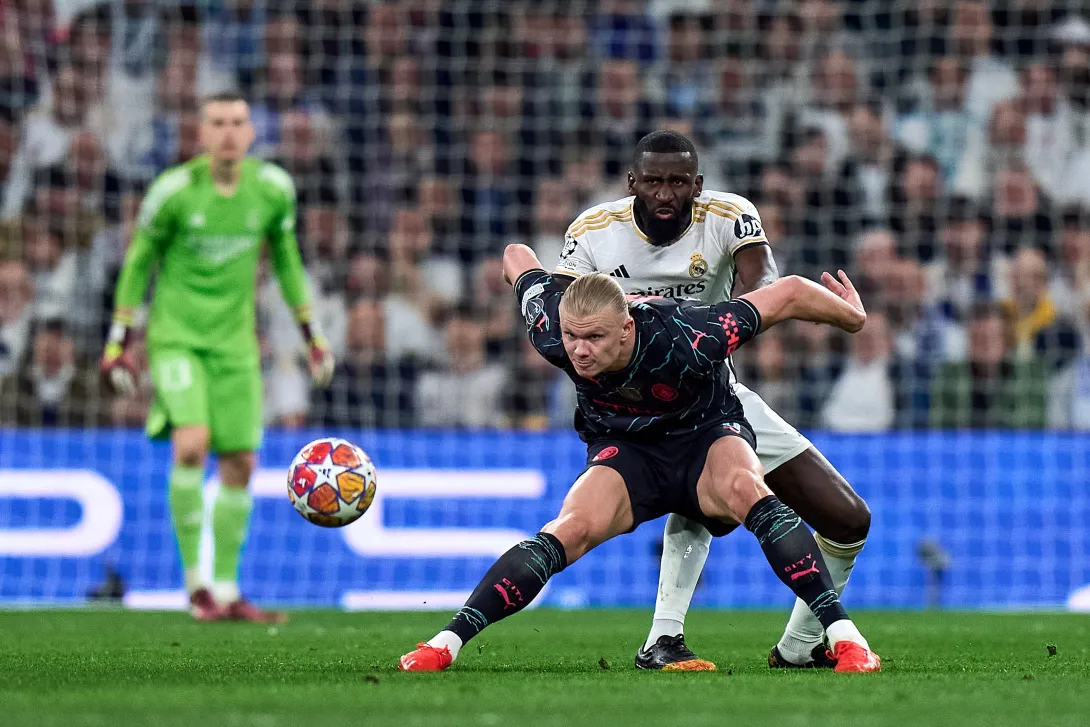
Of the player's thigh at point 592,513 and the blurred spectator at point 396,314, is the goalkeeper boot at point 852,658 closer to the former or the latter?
the player's thigh at point 592,513

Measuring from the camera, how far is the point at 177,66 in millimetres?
12789

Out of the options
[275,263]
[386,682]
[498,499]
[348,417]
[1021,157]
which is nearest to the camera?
[386,682]

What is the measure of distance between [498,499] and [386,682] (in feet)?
17.8

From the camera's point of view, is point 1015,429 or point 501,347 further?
point 501,347

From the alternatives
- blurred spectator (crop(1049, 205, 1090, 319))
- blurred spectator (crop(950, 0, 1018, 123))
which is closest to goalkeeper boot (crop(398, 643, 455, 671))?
blurred spectator (crop(1049, 205, 1090, 319))

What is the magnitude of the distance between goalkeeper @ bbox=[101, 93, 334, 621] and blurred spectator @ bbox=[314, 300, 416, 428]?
222cm

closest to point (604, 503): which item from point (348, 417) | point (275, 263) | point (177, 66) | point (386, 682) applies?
point (386, 682)

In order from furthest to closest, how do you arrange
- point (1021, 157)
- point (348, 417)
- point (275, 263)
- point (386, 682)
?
1. point (1021, 157)
2. point (348, 417)
3. point (275, 263)
4. point (386, 682)

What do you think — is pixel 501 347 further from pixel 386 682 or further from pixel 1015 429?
pixel 386 682

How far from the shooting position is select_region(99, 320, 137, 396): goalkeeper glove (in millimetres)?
8555

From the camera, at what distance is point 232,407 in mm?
8703

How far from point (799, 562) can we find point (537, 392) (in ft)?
20.8

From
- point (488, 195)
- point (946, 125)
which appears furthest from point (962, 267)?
point (488, 195)

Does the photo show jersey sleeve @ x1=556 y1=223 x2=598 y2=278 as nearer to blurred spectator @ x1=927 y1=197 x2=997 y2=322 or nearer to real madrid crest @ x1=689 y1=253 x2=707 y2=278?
real madrid crest @ x1=689 y1=253 x2=707 y2=278
